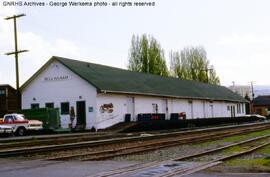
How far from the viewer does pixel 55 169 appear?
12.7 metres

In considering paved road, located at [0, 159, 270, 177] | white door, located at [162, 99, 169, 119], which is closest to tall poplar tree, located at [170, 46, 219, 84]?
white door, located at [162, 99, 169, 119]

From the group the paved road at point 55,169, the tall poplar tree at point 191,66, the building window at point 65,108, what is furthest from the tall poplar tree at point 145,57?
the paved road at point 55,169

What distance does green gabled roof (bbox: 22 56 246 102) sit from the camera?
4100 centimetres

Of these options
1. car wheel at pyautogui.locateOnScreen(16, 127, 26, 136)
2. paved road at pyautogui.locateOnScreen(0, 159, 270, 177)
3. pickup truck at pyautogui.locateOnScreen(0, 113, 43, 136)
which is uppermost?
pickup truck at pyautogui.locateOnScreen(0, 113, 43, 136)

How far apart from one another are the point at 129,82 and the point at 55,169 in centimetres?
3380

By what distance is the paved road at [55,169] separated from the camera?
1129cm

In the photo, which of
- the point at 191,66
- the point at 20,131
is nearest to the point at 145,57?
the point at 191,66

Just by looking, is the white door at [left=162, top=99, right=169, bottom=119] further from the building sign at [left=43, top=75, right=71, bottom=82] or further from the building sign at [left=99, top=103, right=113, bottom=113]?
the building sign at [left=43, top=75, right=71, bottom=82]

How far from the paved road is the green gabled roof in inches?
959

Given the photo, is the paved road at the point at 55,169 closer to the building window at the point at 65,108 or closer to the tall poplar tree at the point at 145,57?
the building window at the point at 65,108

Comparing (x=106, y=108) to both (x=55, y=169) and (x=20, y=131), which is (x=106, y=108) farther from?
(x=55, y=169)

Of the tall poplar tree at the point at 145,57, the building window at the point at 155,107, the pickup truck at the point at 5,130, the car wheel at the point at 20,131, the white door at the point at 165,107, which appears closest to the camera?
the pickup truck at the point at 5,130

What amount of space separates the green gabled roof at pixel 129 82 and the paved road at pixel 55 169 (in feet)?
79.9

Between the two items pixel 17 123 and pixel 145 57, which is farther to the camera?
pixel 145 57
